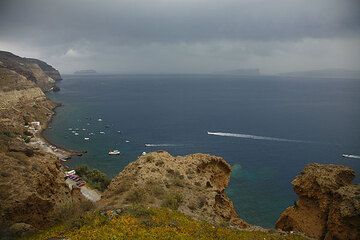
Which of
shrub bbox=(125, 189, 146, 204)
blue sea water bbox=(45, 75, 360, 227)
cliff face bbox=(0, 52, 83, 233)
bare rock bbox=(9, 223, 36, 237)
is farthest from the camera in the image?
blue sea water bbox=(45, 75, 360, 227)

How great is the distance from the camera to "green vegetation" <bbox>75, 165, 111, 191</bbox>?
8681cm

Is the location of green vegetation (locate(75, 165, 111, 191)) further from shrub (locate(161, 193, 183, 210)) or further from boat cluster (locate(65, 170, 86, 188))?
shrub (locate(161, 193, 183, 210))

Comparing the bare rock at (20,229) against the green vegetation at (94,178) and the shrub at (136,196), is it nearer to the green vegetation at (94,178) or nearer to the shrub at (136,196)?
the shrub at (136,196)

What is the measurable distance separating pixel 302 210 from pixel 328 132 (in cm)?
12914

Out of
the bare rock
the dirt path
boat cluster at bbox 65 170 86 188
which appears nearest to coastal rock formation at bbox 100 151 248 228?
the bare rock

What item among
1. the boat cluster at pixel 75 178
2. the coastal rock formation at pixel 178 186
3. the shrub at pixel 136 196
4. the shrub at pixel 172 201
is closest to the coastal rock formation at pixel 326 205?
the coastal rock formation at pixel 178 186

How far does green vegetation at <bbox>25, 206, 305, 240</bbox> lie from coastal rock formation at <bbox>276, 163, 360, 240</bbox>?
619cm

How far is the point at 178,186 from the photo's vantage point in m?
40.3

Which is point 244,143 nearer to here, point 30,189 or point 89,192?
point 89,192

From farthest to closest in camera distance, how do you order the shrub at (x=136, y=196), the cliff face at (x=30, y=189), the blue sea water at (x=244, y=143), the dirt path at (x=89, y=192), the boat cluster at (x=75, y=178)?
1. the blue sea water at (x=244, y=143)
2. the boat cluster at (x=75, y=178)
3. the dirt path at (x=89, y=192)
4. the shrub at (x=136, y=196)
5. the cliff face at (x=30, y=189)

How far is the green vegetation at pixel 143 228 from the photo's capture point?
25953mm

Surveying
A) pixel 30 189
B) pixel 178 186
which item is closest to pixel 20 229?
pixel 30 189

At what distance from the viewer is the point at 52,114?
184250 mm

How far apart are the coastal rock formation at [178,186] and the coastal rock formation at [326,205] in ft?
23.9
